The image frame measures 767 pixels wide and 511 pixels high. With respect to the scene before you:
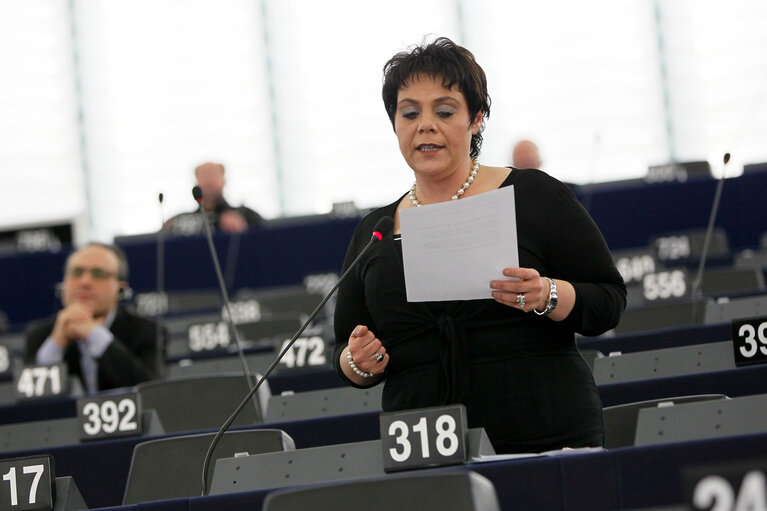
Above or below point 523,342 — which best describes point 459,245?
above

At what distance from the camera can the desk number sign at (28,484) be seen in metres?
2.84

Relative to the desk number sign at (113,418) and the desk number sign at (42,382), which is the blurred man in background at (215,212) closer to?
the desk number sign at (42,382)

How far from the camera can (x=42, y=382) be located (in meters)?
5.02

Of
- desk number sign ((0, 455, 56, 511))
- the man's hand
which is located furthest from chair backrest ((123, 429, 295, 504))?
the man's hand

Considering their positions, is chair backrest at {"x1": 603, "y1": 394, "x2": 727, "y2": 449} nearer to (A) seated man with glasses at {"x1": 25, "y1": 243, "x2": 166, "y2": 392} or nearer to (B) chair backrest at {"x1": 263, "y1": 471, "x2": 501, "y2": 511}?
(B) chair backrest at {"x1": 263, "y1": 471, "x2": 501, "y2": 511}

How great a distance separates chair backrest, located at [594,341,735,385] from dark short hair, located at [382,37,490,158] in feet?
3.91

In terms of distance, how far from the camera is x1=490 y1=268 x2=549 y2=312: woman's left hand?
102 inches

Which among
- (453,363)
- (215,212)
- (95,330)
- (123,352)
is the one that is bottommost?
(453,363)

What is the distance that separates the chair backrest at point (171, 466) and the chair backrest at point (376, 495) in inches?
51.6

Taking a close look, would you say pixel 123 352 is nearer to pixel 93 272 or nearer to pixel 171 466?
pixel 93 272

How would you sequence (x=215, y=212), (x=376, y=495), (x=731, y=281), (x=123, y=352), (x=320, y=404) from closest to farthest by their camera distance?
(x=376, y=495), (x=320, y=404), (x=123, y=352), (x=731, y=281), (x=215, y=212)

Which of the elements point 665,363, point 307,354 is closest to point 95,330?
point 307,354

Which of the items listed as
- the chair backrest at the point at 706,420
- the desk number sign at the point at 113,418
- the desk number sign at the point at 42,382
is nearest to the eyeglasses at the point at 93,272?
the desk number sign at the point at 42,382

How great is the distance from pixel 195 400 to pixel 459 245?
2.08m
